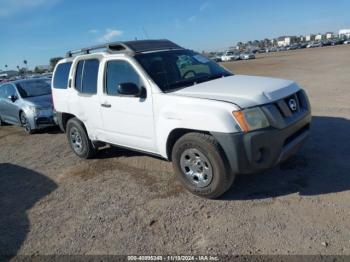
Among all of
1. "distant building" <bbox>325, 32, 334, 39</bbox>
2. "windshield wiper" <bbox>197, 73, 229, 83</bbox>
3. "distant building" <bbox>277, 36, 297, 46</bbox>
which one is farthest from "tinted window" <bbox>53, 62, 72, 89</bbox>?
"distant building" <bbox>277, 36, 297, 46</bbox>

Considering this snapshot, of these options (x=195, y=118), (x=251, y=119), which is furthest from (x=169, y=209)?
(x=251, y=119)

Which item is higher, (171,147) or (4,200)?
(171,147)

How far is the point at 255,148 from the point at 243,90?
2.68ft

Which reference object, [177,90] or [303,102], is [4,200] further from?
[303,102]

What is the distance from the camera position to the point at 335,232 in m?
3.35

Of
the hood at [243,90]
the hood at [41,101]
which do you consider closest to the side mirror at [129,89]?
the hood at [243,90]

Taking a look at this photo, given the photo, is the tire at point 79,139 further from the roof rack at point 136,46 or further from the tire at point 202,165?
the tire at point 202,165

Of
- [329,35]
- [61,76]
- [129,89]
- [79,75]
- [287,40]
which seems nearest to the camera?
[129,89]

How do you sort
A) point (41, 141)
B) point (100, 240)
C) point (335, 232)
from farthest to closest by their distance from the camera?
point (41, 141)
point (100, 240)
point (335, 232)

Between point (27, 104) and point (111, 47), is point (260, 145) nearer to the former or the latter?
point (111, 47)

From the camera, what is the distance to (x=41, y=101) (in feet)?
32.0

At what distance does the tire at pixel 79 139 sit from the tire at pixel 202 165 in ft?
7.92

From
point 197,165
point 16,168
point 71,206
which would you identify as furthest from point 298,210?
point 16,168

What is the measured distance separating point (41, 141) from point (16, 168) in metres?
2.16
